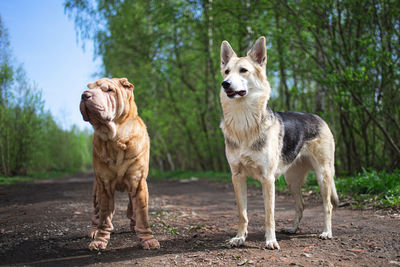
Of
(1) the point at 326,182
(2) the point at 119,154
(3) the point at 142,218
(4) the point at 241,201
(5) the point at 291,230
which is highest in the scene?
(2) the point at 119,154

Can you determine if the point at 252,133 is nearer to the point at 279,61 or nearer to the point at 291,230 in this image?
the point at 291,230

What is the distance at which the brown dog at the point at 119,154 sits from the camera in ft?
11.1

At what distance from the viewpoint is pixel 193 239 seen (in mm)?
4102

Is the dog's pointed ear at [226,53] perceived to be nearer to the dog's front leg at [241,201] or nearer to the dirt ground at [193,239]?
the dog's front leg at [241,201]

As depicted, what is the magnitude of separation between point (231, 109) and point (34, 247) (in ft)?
9.43

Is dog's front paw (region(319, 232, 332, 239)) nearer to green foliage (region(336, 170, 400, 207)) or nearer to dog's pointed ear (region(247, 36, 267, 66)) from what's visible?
green foliage (region(336, 170, 400, 207))

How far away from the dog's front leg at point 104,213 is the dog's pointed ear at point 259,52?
2.32 meters

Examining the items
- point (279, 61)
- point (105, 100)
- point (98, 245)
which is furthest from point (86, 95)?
point (279, 61)

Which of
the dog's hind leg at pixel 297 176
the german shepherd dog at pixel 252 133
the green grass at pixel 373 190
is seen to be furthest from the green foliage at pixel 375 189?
the german shepherd dog at pixel 252 133

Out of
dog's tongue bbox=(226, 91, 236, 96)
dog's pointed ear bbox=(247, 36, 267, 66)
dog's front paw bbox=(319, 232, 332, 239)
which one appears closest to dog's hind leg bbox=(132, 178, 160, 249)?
dog's tongue bbox=(226, 91, 236, 96)

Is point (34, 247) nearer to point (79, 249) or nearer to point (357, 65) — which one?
point (79, 249)

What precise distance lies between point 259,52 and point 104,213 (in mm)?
2681

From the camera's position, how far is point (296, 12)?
29.6 ft

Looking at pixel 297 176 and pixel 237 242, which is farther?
pixel 297 176
